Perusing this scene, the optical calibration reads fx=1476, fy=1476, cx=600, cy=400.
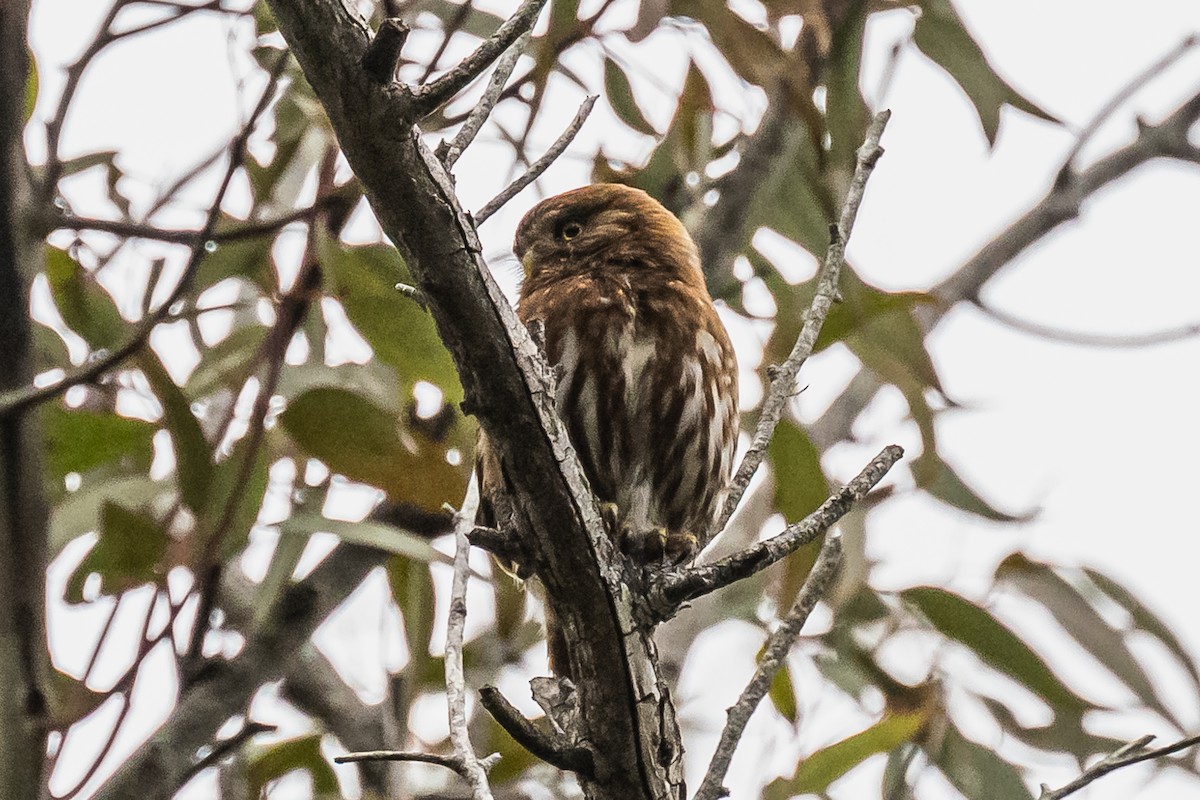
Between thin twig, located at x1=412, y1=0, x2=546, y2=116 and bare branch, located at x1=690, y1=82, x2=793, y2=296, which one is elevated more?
bare branch, located at x1=690, y1=82, x2=793, y2=296

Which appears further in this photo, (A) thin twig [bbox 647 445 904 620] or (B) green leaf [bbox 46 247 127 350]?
(B) green leaf [bbox 46 247 127 350]

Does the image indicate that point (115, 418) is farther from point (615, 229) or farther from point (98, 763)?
point (615, 229)

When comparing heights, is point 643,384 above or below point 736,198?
below

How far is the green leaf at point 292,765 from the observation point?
346 centimetres

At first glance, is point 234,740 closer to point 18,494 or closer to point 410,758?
point 18,494

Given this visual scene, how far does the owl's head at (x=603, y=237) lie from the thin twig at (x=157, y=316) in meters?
0.65

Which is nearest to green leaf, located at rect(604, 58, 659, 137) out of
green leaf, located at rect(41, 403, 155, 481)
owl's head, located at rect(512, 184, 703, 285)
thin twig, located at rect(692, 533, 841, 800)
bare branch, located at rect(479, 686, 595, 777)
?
owl's head, located at rect(512, 184, 703, 285)

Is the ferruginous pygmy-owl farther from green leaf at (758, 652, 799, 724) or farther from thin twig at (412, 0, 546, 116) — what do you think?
thin twig at (412, 0, 546, 116)

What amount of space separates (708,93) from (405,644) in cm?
161

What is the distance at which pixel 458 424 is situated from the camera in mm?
3414

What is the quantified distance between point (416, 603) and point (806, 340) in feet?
4.67

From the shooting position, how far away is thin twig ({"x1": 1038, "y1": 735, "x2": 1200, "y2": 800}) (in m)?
1.87

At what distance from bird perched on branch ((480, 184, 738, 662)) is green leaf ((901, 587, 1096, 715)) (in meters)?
1.04

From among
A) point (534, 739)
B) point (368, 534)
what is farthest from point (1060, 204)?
point (534, 739)
